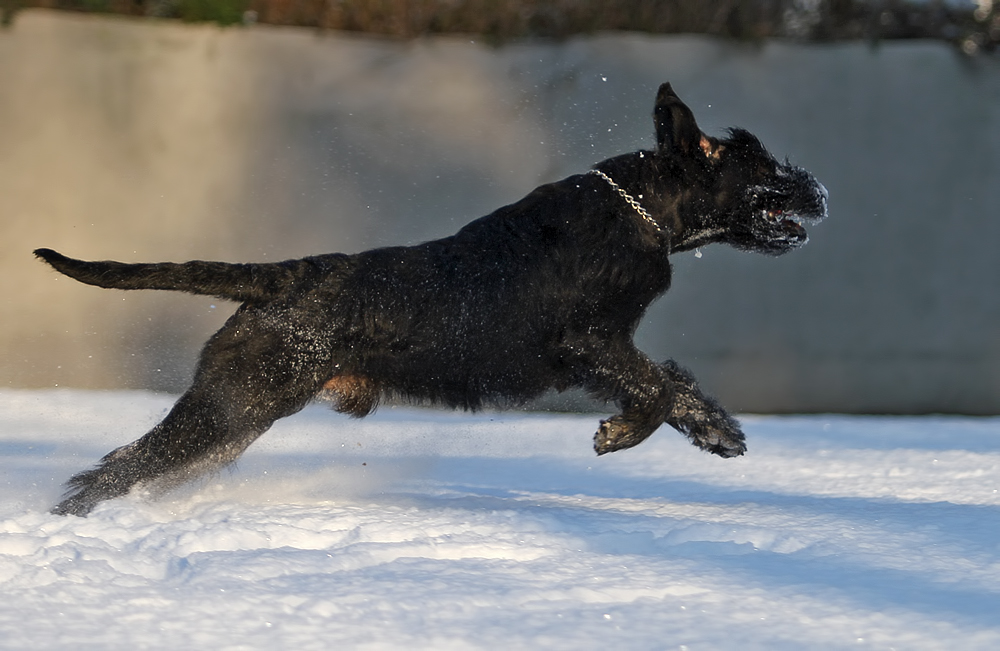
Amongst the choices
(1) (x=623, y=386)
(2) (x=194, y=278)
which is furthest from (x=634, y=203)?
(2) (x=194, y=278)

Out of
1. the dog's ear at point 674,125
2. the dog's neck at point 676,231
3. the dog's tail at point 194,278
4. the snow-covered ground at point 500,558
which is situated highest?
the dog's ear at point 674,125

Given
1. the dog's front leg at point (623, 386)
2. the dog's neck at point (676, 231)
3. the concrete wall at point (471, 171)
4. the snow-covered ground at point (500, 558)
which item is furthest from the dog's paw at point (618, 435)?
the concrete wall at point (471, 171)

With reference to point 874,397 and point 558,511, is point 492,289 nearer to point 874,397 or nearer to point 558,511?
point 558,511

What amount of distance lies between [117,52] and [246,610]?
5.49 m

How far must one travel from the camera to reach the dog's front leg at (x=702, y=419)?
4289 millimetres

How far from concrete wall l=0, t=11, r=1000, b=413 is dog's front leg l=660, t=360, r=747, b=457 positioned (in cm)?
290

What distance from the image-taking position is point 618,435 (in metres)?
4.09

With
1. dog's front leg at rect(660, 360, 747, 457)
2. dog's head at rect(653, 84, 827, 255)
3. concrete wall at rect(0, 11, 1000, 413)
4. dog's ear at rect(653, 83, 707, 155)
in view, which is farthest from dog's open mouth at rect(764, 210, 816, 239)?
concrete wall at rect(0, 11, 1000, 413)

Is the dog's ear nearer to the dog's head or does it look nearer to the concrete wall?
the dog's head

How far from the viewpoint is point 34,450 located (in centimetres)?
510

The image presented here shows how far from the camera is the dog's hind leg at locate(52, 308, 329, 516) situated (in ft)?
12.1

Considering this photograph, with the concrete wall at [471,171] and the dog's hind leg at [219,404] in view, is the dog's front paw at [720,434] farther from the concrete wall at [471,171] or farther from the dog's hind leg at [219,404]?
the concrete wall at [471,171]

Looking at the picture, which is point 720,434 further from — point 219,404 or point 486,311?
point 219,404

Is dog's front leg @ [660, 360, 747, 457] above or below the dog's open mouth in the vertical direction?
below
